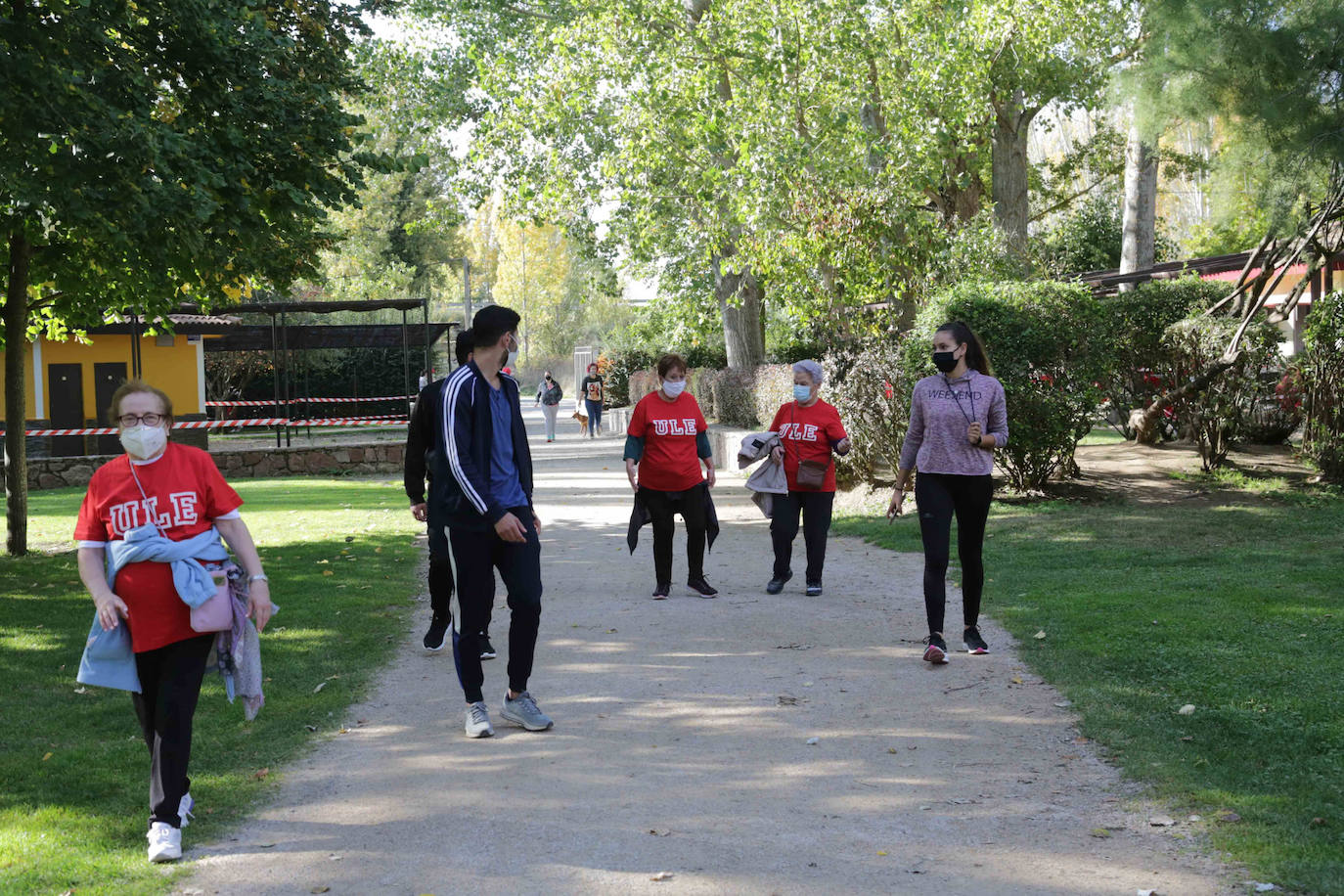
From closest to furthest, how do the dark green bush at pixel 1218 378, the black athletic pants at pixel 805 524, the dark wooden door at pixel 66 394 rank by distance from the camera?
1. the black athletic pants at pixel 805 524
2. the dark green bush at pixel 1218 378
3. the dark wooden door at pixel 66 394

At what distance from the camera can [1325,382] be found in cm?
1301

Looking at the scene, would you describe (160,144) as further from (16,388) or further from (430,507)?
(16,388)

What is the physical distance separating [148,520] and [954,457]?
14.0ft

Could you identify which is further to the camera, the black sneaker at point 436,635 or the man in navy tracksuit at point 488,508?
the black sneaker at point 436,635

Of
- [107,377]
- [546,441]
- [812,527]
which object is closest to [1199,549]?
[812,527]

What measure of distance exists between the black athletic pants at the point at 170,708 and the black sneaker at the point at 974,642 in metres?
4.35

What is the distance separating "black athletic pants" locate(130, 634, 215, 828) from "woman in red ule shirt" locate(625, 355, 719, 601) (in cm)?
497

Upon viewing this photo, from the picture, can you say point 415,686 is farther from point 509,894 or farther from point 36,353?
point 36,353

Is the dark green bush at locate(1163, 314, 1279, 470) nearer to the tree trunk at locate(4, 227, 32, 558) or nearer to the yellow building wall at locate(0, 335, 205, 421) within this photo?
the tree trunk at locate(4, 227, 32, 558)

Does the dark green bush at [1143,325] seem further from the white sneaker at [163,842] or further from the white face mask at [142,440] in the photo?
the white sneaker at [163,842]

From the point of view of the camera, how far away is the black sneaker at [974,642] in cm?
741

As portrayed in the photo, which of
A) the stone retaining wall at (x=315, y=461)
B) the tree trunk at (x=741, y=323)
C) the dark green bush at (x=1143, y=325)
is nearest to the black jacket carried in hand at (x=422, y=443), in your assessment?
the dark green bush at (x=1143, y=325)

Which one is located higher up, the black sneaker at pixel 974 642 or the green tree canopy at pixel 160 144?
the green tree canopy at pixel 160 144

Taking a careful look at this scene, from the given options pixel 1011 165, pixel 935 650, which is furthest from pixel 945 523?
pixel 1011 165
